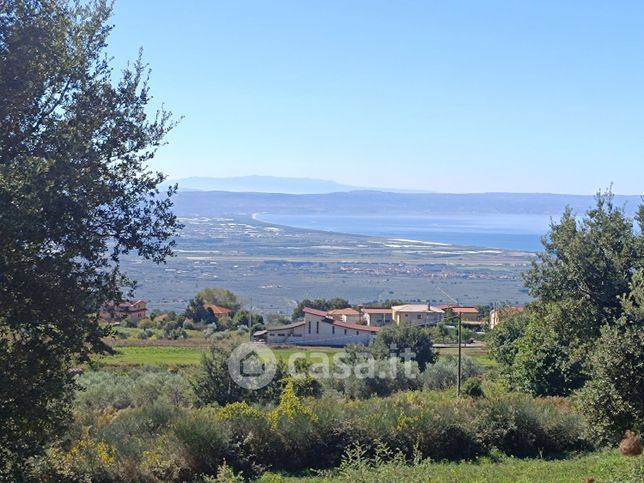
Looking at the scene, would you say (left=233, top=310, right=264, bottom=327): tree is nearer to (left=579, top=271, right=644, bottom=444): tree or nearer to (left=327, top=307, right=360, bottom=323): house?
(left=327, top=307, right=360, bottom=323): house

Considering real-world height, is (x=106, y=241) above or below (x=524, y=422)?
above

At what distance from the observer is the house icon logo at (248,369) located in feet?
67.1

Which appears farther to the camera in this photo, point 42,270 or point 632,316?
point 632,316

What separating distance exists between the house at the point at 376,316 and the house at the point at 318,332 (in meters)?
6.89

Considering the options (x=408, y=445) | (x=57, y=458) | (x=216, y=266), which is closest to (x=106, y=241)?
(x=57, y=458)

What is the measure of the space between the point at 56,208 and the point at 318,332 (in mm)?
41846

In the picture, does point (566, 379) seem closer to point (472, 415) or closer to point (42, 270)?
point (472, 415)

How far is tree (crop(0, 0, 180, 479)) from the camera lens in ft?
20.1

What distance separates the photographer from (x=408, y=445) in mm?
14062

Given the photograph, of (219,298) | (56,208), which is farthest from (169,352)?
(56,208)

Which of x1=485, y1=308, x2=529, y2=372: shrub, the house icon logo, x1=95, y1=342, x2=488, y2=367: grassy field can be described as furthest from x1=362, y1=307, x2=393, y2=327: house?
the house icon logo

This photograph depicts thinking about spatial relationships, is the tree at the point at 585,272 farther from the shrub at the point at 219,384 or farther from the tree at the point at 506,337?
the tree at the point at 506,337

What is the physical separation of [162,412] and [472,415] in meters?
6.55

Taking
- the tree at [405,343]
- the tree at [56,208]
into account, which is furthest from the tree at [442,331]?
the tree at [56,208]
